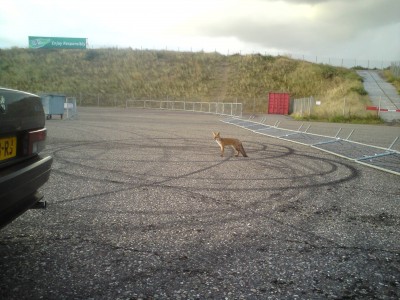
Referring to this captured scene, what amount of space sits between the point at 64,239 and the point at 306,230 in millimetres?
2636

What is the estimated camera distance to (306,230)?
4184mm

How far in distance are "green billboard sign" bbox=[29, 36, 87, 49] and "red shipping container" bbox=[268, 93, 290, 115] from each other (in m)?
34.0

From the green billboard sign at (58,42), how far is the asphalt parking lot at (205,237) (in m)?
58.8

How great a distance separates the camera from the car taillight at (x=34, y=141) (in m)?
3.32

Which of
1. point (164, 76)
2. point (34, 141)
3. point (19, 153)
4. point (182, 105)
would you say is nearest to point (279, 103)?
point (182, 105)

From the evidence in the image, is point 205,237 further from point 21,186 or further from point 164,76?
point 164,76

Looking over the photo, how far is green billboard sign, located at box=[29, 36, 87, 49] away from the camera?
60594mm

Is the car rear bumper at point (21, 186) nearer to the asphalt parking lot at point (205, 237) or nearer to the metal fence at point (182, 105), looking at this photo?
the asphalt parking lot at point (205, 237)

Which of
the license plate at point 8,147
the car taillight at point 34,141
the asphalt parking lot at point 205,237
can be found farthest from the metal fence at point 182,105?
the license plate at point 8,147

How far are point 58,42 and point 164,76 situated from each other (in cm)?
1844

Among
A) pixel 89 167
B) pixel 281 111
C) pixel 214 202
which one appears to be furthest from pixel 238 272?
pixel 281 111

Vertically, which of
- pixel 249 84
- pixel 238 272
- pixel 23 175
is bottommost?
pixel 238 272

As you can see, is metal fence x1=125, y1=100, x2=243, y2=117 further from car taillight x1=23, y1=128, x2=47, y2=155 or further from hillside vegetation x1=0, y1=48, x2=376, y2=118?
car taillight x1=23, y1=128, x2=47, y2=155

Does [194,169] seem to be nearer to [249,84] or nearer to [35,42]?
[249,84]
